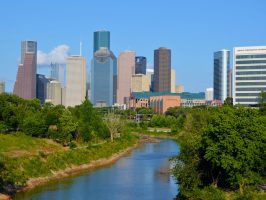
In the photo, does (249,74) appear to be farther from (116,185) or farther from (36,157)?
(116,185)

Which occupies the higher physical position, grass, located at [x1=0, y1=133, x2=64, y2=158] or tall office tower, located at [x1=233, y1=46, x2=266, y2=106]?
tall office tower, located at [x1=233, y1=46, x2=266, y2=106]

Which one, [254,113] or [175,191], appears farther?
[175,191]

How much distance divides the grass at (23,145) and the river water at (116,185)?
29.5 feet

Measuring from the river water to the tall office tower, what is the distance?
6909 centimetres

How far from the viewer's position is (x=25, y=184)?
51438 mm

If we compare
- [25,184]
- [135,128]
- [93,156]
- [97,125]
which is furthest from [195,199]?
[135,128]

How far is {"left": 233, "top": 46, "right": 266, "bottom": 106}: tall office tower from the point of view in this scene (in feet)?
449

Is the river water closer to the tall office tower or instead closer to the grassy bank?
the grassy bank

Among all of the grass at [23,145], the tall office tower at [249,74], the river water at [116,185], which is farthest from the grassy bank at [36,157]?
the tall office tower at [249,74]

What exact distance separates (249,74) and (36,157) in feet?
291

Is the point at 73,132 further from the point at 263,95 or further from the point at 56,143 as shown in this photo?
the point at 263,95

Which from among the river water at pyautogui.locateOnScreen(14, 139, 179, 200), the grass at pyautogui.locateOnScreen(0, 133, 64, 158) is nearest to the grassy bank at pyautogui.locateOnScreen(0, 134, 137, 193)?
the grass at pyautogui.locateOnScreen(0, 133, 64, 158)

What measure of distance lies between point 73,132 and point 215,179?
47100mm

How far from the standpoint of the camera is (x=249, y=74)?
13775cm
